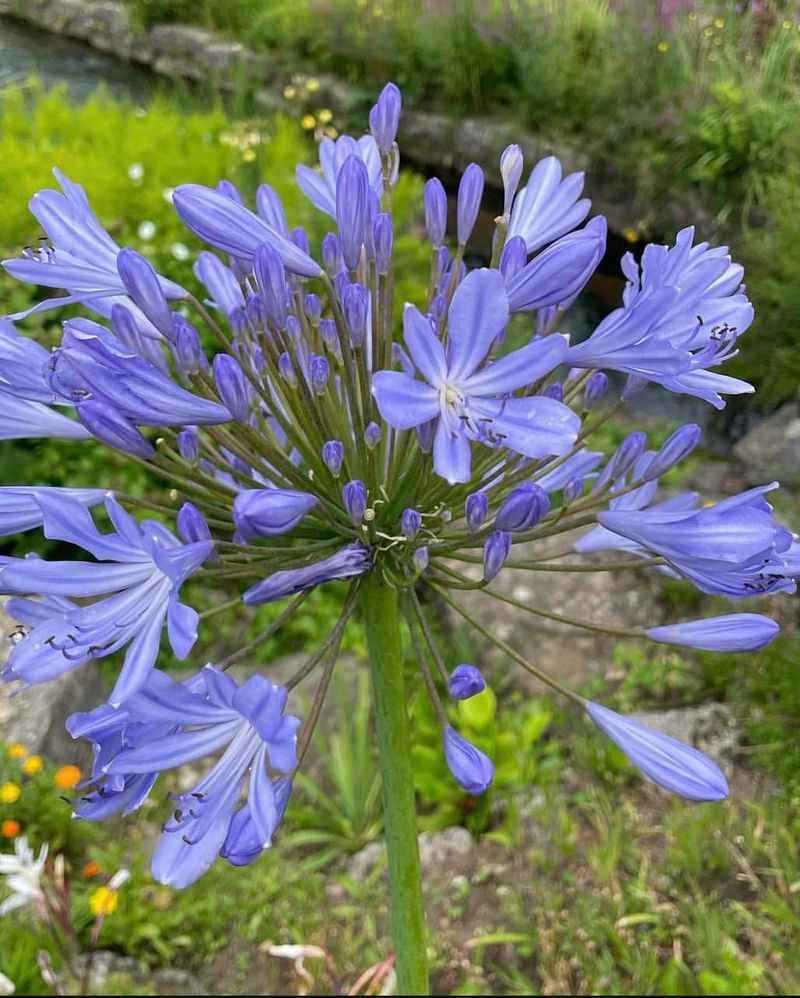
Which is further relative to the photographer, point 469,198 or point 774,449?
point 774,449

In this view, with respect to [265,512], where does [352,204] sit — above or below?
above

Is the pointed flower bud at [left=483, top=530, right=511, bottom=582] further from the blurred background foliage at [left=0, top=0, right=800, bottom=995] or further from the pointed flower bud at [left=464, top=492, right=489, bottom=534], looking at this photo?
the blurred background foliage at [left=0, top=0, right=800, bottom=995]

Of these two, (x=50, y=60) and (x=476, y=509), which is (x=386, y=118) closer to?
(x=476, y=509)

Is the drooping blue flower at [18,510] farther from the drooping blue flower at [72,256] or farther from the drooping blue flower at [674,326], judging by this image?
the drooping blue flower at [674,326]

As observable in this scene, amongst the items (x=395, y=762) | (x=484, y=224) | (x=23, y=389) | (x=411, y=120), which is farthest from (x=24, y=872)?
(x=411, y=120)

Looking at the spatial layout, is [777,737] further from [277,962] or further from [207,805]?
[207,805]

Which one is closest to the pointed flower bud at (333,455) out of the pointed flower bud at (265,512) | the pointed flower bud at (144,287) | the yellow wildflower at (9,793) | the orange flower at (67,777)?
the pointed flower bud at (265,512)

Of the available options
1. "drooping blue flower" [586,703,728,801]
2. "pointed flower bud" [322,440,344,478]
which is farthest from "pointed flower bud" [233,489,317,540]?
"drooping blue flower" [586,703,728,801]
